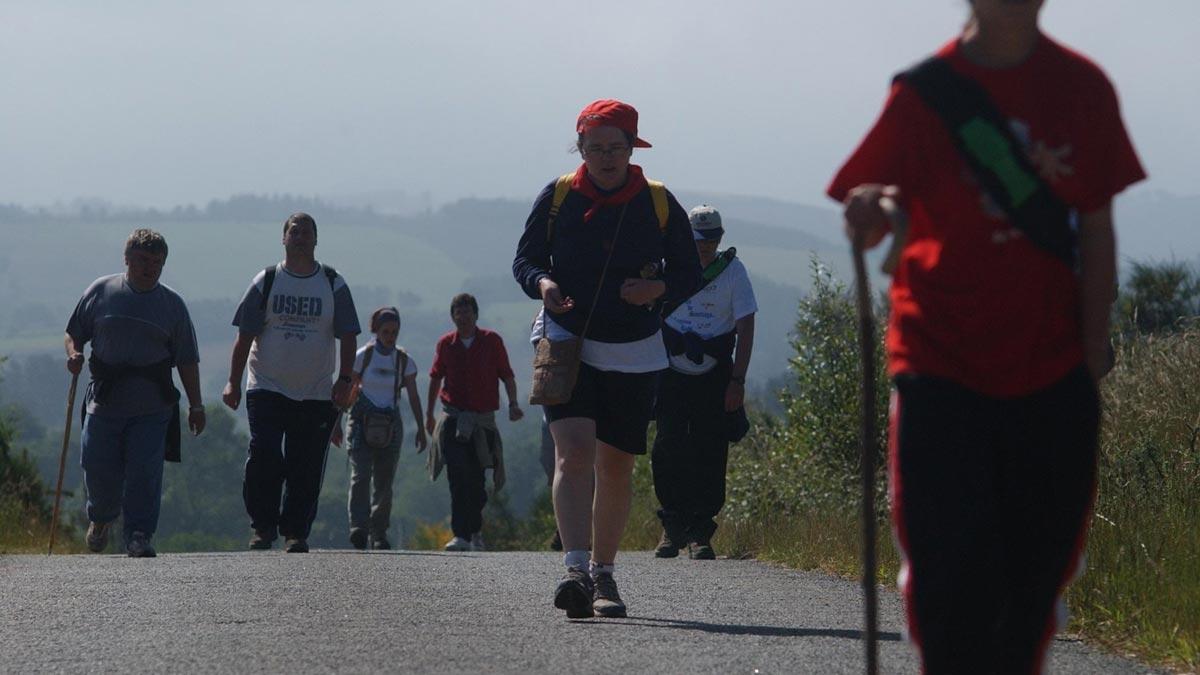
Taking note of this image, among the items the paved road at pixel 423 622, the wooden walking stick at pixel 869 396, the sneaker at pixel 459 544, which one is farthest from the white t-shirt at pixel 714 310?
the wooden walking stick at pixel 869 396

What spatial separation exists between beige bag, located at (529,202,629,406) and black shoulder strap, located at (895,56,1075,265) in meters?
3.59

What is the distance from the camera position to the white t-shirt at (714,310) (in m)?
12.1

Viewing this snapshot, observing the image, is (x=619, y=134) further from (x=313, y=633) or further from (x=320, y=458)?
(x=320, y=458)

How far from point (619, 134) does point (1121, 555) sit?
8.36 ft

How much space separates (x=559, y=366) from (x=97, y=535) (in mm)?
6344

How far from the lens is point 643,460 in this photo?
22.7 m

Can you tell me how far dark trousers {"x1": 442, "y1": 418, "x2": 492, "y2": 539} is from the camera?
55.4 feet

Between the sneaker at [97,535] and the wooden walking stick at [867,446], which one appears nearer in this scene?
the wooden walking stick at [867,446]

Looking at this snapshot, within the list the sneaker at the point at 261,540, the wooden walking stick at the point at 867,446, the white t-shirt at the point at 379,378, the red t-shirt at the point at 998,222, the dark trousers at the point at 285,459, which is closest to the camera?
the red t-shirt at the point at 998,222

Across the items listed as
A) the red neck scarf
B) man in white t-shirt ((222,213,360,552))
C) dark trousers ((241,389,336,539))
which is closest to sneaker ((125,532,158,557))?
dark trousers ((241,389,336,539))

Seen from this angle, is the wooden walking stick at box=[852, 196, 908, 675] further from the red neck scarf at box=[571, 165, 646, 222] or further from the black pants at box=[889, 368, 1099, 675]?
the red neck scarf at box=[571, 165, 646, 222]

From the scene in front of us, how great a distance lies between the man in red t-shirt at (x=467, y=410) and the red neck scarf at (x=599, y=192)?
8.59m

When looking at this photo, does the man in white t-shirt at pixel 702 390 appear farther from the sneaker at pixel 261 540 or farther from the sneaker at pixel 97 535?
the sneaker at pixel 97 535

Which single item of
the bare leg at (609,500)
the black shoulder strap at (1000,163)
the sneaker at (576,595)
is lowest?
the sneaker at (576,595)
